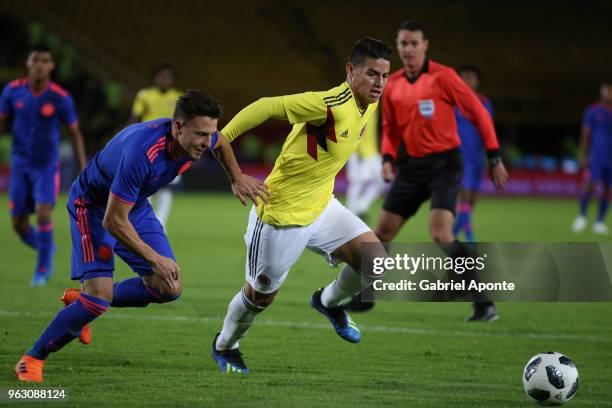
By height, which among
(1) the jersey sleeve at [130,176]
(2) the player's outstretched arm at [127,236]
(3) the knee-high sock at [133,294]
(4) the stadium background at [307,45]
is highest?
(1) the jersey sleeve at [130,176]

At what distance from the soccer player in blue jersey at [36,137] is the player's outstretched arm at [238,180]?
166 inches

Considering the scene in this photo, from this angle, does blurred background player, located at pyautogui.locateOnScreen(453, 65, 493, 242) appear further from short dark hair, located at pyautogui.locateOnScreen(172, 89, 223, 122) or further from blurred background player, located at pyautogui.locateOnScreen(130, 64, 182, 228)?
short dark hair, located at pyautogui.locateOnScreen(172, 89, 223, 122)

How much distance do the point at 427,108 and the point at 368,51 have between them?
7.31 feet

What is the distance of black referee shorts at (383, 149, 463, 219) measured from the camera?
7.91m

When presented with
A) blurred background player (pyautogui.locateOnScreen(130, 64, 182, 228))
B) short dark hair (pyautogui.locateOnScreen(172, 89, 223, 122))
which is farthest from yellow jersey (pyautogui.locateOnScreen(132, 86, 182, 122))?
short dark hair (pyautogui.locateOnScreen(172, 89, 223, 122))

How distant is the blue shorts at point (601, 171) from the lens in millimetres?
16297

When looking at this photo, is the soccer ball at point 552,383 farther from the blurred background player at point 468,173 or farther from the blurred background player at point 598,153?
the blurred background player at point 598,153

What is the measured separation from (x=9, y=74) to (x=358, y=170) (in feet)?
42.6

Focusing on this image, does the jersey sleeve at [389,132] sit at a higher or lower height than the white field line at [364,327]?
higher

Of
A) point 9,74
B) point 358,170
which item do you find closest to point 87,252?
point 358,170

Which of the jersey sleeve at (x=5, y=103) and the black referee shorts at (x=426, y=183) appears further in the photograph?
the jersey sleeve at (x=5, y=103)

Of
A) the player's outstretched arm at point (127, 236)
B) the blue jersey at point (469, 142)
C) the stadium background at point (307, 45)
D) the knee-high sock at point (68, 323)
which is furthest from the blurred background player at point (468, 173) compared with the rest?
the stadium background at point (307, 45)

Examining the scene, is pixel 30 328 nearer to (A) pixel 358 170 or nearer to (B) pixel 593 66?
(A) pixel 358 170

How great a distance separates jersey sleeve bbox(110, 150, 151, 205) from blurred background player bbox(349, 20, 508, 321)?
3.26 m
